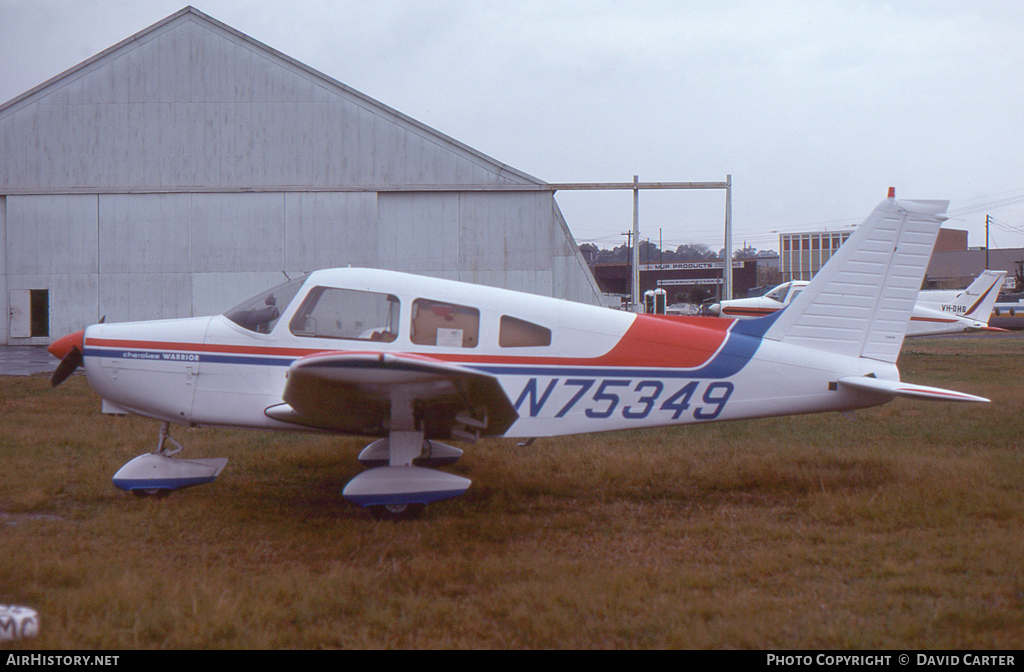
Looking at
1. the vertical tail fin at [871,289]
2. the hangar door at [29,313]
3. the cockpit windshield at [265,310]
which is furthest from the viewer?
the hangar door at [29,313]

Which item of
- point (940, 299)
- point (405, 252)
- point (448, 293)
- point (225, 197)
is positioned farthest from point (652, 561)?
point (940, 299)

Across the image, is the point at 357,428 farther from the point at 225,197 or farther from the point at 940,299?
the point at 940,299

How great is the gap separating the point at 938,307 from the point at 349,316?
22.4 metres

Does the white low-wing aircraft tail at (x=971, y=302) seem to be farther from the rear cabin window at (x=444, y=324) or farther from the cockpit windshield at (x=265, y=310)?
the cockpit windshield at (x=265, y=310)

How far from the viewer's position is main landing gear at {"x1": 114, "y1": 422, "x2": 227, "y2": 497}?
19.0 ft

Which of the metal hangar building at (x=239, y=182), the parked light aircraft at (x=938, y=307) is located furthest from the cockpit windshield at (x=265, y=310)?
the parked light aircraft at (x=938, y=307)

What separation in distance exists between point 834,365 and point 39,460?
730cm

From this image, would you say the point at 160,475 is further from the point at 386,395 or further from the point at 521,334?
the point at 521,334

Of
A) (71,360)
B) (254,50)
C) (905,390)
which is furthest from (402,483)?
(254,50)

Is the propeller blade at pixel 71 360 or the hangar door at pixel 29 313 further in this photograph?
the hangar door at pixel 29 313

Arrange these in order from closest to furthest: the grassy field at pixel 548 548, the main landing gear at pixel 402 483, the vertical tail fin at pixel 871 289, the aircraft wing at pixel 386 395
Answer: the grassy field at pixel 548 548, the aircraft wing at pixel 386 395, the main landing gear at pixel 402 483, the vertical tail fin at pixel 871 289

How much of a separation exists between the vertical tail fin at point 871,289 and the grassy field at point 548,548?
1233mm

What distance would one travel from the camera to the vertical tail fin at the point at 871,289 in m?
5.92

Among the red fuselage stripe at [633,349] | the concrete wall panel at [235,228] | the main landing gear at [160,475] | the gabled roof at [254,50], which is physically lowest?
the main landing gear at [160,475]
